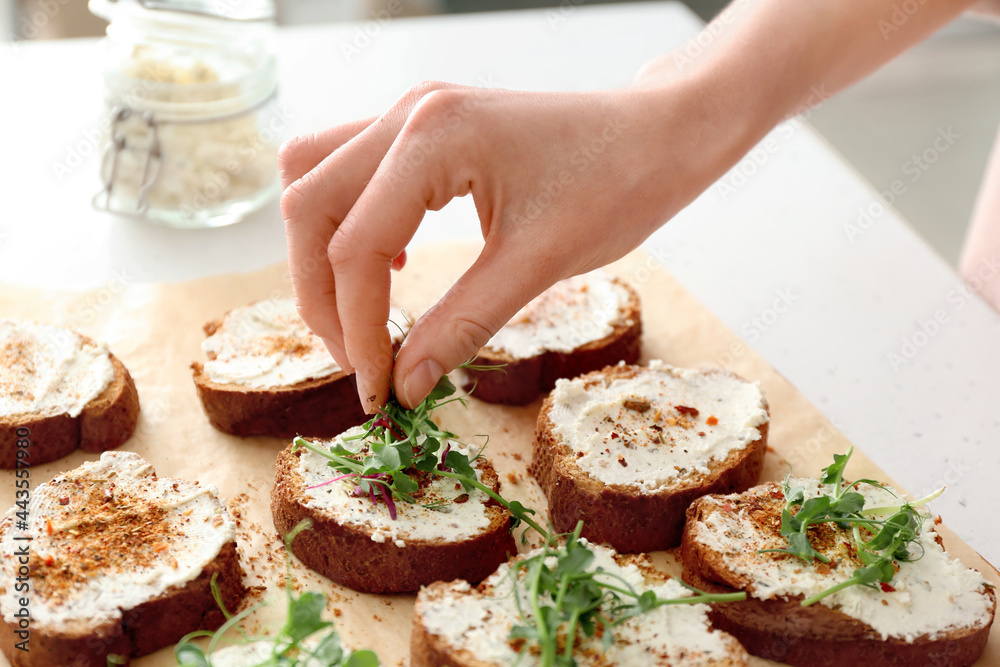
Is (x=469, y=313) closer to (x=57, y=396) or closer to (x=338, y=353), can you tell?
(x=338, y=353)

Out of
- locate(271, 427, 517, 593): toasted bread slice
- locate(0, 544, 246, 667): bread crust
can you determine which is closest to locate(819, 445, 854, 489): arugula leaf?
locate(271, 427, 517, 593): toasted bread slice

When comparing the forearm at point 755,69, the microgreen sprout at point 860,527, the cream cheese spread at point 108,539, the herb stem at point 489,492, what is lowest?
the cream cheese spread at point 108,539

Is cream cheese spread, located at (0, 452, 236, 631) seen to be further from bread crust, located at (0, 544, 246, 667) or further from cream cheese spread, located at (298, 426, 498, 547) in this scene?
cream cheese spread, located at (298, 426, 498, 547)

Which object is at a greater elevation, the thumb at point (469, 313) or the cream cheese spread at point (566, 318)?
the thumb at point (469, 313)

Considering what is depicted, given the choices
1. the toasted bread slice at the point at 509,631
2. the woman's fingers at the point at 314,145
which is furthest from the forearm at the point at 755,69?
the toasted bread slice at the point at 509,631

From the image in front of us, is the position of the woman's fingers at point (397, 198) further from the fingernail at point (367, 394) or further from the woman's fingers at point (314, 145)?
the woman's fingers at point (314, 145)

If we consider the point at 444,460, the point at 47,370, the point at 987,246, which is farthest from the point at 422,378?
the point at 987,246
